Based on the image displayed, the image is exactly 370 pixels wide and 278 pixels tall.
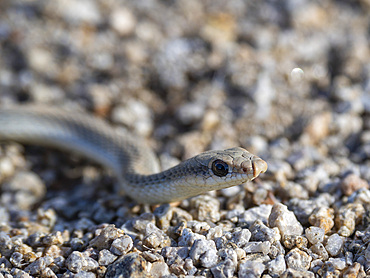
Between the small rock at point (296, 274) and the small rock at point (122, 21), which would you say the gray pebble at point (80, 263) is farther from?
the small rock at point (122, 21)

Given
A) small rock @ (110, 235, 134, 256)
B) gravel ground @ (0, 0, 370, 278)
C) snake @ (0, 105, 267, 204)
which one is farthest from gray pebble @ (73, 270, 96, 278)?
snake @ (0, 105, 267, 204)

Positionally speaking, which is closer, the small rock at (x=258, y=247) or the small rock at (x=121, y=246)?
the small rock at (x=258, y=247)

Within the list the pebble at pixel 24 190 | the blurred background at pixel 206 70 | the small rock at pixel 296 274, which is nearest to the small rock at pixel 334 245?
the small rock at pixel 296 274

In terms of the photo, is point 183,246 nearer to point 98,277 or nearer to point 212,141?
point 98,277

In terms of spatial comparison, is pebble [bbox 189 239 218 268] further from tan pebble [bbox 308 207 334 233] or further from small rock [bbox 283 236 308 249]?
tan pebble [bbox 308 207 334 233]

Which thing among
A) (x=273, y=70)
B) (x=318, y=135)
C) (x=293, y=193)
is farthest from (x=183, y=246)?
(x=273, y=70)

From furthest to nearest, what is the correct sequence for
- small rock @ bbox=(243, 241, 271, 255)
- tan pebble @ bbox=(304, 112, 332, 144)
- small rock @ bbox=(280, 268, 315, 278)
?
tan pebble @ bbox=(304, 112, 332, 144) → small rock @ bbox=(243, 241, 271, 255) → small rock @ bbox=(280, 268, 315, 278)
